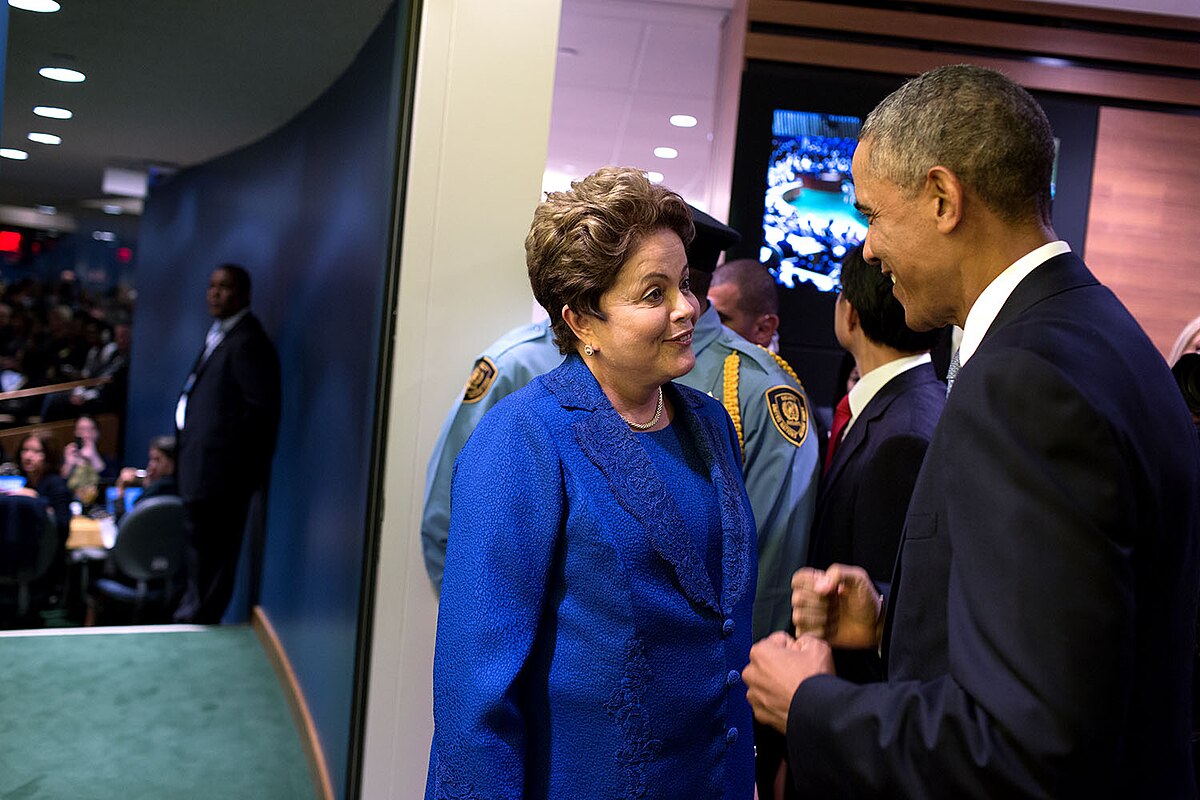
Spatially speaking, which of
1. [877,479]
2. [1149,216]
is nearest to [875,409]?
[877,479]

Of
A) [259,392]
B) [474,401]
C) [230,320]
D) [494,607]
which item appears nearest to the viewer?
[494,607]

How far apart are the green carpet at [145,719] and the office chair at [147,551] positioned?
0.11m

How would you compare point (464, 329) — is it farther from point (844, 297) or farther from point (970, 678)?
point (970, 678)

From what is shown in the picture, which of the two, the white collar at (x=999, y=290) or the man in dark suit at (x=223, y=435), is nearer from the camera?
the white collar at (x=999, y=290)

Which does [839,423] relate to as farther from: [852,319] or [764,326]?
[764,326]

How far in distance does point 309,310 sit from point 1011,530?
8.06ft

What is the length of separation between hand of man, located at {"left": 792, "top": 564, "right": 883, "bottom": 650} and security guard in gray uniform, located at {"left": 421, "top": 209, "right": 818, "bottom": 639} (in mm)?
796

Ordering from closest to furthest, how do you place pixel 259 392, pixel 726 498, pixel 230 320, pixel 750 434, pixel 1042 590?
pixel 1042 590, pixel 726 498, pixel 750 434, pixel 230 320, pixel 259 392

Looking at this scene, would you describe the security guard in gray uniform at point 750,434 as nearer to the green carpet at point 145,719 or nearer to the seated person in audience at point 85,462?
the seated person in audience at point 85,462

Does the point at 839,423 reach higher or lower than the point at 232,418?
higher

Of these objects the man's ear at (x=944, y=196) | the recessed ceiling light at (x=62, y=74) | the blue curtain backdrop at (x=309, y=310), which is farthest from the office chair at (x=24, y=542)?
the man's ear at (x=944, y=196)

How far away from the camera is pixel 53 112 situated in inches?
82.2

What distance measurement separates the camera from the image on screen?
411 centimetres

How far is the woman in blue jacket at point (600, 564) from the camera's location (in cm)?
150
